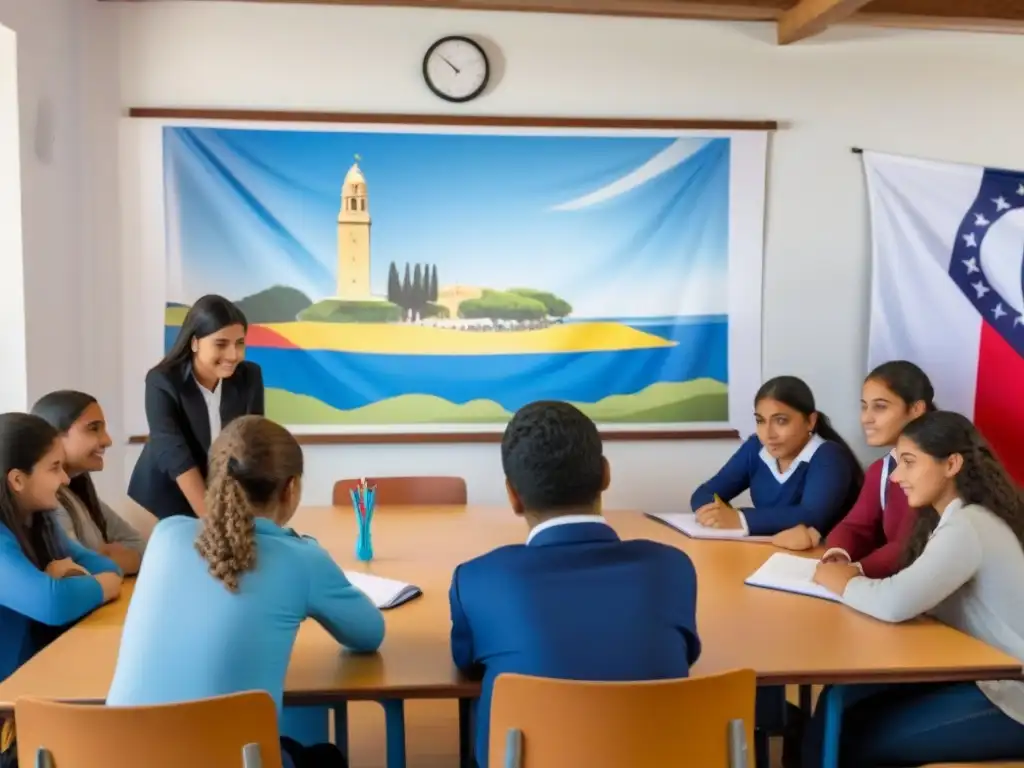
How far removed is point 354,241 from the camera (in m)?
3.61

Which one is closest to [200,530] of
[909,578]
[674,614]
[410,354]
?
[674,614]

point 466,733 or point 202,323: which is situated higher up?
point 202,323

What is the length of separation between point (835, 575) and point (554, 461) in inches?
34.0

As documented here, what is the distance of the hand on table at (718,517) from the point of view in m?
2.71

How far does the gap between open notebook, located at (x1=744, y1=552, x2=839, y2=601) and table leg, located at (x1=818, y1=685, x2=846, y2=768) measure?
11.7 inches

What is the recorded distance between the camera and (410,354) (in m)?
3.65

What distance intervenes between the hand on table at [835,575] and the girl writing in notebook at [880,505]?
174 mm

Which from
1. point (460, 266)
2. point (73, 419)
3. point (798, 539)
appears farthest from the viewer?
point (460, 266)

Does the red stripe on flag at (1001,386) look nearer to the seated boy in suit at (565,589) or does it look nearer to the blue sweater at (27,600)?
the seated boy in suit at (565,589)

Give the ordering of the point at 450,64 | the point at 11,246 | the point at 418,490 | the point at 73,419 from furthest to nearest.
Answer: the point at 450,64 < the point at 418,490 < the point at 11,246 < the point at 73,419

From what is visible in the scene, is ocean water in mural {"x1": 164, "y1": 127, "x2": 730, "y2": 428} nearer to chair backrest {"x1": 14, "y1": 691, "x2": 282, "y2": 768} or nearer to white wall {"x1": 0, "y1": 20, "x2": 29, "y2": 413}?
white wall {"x1": 0, "y1": 20, "x2": 29, "y2": 413}

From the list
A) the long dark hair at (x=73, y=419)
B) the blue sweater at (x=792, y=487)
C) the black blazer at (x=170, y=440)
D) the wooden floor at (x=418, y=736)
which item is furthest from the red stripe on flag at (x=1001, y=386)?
the long dark hair at (x=73, y=419)

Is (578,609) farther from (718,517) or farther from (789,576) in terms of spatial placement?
(718,517)

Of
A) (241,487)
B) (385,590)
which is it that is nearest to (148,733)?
(241,487)
